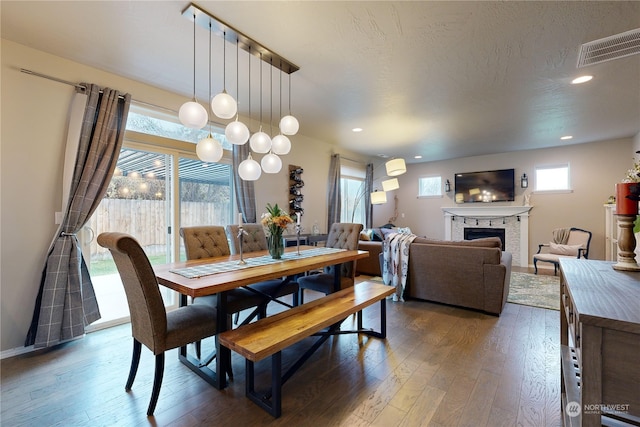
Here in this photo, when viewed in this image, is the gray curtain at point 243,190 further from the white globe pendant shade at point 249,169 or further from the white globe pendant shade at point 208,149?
the white globe pendant shade at point 208,149

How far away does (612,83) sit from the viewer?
3.02m

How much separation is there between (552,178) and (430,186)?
8.64 feet

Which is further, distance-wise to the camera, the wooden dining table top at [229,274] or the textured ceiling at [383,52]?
the textured ceiling at [383,52]

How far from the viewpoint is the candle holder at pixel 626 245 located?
1.40 metres

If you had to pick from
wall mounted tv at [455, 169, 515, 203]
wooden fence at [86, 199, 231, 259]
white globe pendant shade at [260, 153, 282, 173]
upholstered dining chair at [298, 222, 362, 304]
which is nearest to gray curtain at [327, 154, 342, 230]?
upholstered dining chair at [298, 222, 362, 304]

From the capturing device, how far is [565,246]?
540 centimetres

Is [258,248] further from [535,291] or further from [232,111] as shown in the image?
[535,291]

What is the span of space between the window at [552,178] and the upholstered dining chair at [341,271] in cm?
527

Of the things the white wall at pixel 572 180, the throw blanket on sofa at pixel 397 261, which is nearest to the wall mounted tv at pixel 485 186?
the white wall at pixel 572 180

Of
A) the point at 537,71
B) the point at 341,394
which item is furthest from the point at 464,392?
the point at 537,71

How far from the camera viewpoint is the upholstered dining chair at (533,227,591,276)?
17.0 ft

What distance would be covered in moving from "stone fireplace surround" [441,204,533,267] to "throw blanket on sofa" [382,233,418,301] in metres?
3.90

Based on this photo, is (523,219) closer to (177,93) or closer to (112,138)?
(177,93)

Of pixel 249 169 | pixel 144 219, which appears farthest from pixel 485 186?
pixel 144 219
